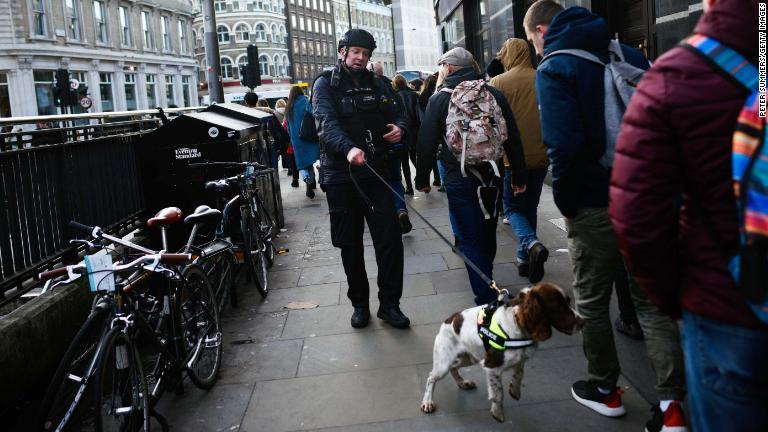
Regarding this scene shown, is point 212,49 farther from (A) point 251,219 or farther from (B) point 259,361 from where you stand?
(B) point 259,361

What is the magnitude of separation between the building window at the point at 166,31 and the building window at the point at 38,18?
15615mm

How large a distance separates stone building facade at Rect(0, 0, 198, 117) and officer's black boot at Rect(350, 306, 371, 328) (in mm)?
38499

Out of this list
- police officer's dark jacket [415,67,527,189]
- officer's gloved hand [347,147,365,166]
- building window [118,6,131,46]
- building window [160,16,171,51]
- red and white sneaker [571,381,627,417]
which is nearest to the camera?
red and white sneaker [571,381,627,417]

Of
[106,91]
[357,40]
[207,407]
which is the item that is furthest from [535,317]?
[106,91]

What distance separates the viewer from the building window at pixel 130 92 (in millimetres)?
51656

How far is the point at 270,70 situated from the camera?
93312mm

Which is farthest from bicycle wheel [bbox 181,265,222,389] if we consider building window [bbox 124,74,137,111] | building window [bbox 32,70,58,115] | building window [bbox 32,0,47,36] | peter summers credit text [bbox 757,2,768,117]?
building window [bbox 124,74,137,111]

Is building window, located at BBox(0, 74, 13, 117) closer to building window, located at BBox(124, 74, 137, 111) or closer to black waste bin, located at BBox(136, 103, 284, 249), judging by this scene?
building window, located at BBox(124, 74, 137, 111)

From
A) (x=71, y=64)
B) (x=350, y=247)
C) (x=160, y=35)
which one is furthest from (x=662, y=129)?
(x=160, y=35)

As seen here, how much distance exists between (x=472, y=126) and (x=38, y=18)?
141 ft

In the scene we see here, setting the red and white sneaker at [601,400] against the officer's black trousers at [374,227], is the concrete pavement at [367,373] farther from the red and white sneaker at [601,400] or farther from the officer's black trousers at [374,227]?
the officer's black trousers at [374,227]

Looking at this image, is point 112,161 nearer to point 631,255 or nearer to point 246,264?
point 246,264

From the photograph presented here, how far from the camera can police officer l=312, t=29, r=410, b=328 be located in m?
5.11

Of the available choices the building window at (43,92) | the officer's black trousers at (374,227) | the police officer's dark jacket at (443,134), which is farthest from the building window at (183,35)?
the police officer's dark jacket at (443,134)
